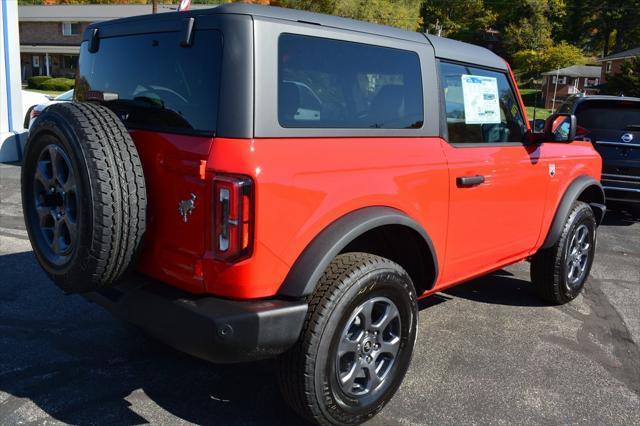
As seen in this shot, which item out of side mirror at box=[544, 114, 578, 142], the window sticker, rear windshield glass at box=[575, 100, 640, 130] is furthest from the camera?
rear windshield glass at box=[575, 100, 640, 130]

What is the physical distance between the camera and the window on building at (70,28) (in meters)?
51.2

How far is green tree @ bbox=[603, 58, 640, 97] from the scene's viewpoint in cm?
3375

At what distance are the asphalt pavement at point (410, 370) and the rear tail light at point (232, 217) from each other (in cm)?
104

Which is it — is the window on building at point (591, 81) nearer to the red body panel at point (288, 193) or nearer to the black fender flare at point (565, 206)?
the black fender flare at point (565, 206)

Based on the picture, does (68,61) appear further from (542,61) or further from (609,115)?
(609,115)

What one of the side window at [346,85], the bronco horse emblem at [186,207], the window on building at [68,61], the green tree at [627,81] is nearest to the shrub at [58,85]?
the window on building at [68,61]

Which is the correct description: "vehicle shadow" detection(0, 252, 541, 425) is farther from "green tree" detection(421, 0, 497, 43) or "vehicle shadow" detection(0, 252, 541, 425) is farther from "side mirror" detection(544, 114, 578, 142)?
"green tree" detection(421, 0, 497, 43)

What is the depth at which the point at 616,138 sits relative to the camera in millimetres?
7703

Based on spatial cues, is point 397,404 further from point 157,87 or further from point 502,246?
point 157,87

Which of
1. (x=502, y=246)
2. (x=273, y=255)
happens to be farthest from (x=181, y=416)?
(x=502, y=246)

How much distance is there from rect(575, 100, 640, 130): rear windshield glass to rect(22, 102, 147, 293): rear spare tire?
735 cm

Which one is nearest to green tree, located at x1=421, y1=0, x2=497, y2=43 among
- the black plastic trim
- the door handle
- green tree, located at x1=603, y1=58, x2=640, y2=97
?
green tree, located at x1=603, y1=58, x2=640, y2=97

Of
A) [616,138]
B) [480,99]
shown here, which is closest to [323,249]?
[480,99]

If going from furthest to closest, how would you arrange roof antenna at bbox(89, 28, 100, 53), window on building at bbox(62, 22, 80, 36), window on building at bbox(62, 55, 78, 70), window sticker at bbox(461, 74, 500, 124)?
window on building at bbox(62, 55, 78, 70), window on building at bbox(62, 22, 80, 36), window sticker at bbox(461, 74, 500, 124), roof antenna at bbox(89, 28, 100, 53)
